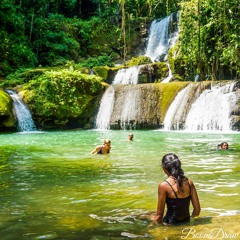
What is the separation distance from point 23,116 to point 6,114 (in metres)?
1.64

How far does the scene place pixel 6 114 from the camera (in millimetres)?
21812

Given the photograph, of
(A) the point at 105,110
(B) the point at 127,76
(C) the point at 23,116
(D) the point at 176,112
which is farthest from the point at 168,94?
(C) the point at 23,116

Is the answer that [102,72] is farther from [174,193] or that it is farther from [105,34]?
[174,193]

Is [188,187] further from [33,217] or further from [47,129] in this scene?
[47,129]

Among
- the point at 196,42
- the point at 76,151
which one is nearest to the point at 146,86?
the point at 196,42

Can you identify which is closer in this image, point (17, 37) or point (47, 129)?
point (47, 129)

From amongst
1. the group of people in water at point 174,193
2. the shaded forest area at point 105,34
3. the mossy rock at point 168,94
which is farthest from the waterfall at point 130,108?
the group of people in water at point 174,193

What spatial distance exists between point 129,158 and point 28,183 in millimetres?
4031

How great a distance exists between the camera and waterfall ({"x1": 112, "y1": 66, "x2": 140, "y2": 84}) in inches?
1115

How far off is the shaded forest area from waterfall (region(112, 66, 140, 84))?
2510mm

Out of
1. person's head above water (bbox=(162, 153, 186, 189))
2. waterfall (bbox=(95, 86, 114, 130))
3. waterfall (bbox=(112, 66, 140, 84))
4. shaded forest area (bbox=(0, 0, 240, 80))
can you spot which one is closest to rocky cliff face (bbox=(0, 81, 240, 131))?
waterfall (bbox=(95, 86, 114, 130))

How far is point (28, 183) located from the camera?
316 inches

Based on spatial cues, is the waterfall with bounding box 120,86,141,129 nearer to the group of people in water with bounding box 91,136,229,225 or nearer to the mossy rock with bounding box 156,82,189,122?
the mossy rock with bounding box 156,82,189,122

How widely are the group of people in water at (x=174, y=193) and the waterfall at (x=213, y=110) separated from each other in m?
16.4
